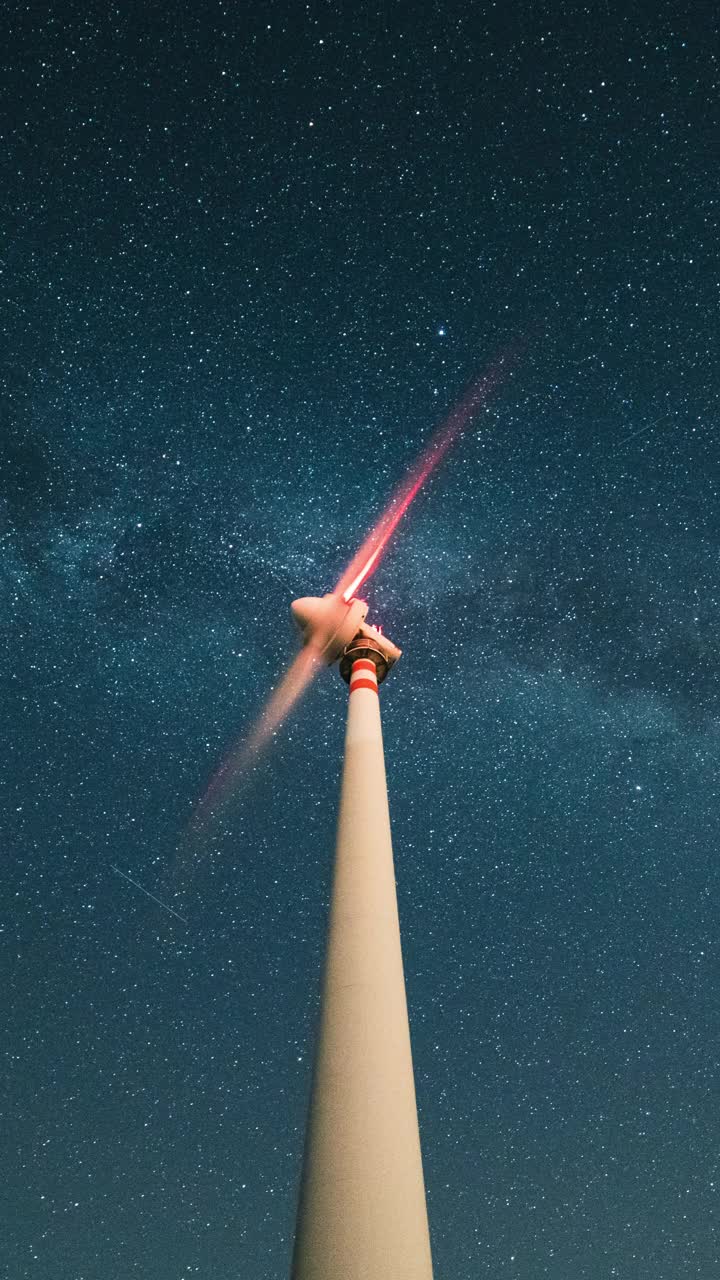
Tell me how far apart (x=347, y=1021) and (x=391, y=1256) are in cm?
160

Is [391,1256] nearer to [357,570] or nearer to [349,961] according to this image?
[349,961]

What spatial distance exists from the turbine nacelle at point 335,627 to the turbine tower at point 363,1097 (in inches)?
150

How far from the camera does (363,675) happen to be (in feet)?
37.0

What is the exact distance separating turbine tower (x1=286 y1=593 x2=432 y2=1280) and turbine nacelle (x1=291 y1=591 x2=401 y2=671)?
3814 mm

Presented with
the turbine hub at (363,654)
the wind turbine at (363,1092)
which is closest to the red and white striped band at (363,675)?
the turbine hub at (363,654)

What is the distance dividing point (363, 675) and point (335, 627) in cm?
114

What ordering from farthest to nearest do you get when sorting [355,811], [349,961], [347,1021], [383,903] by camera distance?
[355,811], [383,903], [349,961], [347,1021]

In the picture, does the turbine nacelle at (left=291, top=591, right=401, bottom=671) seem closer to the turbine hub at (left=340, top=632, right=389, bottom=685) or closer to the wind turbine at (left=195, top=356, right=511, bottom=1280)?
the turbine hub at (left=340, top=632, right=389, bottom=685)

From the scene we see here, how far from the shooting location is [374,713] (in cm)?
1019

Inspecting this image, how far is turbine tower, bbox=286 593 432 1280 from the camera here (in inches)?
187

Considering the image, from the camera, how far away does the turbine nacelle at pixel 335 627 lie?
39.3 ft

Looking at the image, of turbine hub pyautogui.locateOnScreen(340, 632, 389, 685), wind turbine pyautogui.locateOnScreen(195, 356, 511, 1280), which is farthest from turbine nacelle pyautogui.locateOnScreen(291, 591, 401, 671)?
wind turbine pyautogui.locateOnScreen(195, 356, 511, 1280)

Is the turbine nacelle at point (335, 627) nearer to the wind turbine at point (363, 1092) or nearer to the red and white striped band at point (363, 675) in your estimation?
the red and white striped band at point (363, 675)

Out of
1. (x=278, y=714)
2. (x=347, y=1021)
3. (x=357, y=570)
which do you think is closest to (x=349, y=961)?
(x=347, y=1021)
